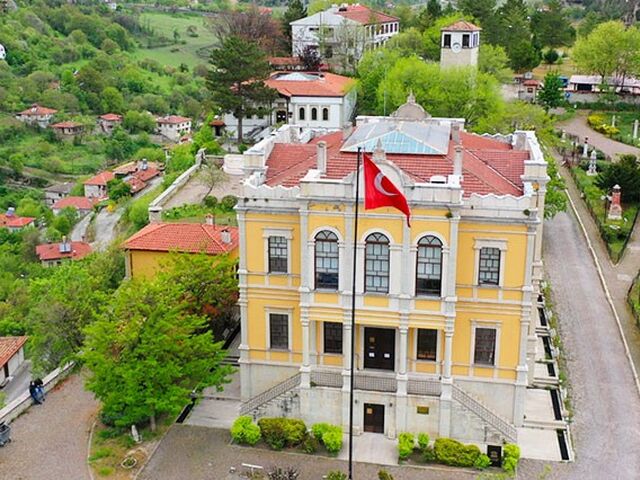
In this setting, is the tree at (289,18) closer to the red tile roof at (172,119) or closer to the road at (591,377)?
the red tile roof at (172,119)

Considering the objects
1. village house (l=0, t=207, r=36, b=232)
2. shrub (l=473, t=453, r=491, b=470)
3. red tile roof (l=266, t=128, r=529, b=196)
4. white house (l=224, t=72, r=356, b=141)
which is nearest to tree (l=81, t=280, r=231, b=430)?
red tile roof (l=266, t=128, r=529, b=196)

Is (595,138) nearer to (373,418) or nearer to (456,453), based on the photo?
(373,418)

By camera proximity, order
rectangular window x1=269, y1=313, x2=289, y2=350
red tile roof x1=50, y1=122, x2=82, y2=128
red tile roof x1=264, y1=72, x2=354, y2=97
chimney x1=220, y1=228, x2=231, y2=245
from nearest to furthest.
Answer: rectangular window x1=269, y1=313, x2=289, y2=350
chimney x1=220, y1=228, x2=231, y2=245
red tile roof x1=264, y1=72, x2=354, y2=97
red tile roof x1=50, y1=122, x2=82, y2=128

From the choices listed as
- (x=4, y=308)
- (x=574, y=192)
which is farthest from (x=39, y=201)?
(x=574, y=192)

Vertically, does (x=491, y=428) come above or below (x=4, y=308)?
above

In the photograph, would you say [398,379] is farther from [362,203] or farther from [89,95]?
[89,95]

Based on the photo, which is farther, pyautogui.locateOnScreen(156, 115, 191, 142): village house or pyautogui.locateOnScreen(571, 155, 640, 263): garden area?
pyautogui.locateOnScreen(156, 115, 191, 142): village house

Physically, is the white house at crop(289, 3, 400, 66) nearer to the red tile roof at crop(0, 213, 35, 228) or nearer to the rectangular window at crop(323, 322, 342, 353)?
the red tile roof at crop(0, 213, 35, 228)
